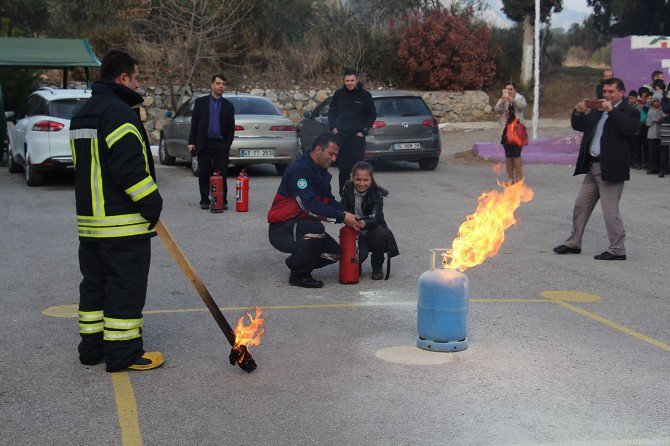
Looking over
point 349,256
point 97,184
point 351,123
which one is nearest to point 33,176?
point 351,123

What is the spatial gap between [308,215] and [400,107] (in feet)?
38.6

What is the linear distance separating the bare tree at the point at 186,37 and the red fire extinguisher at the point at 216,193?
15.6 meters

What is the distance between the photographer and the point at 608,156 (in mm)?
10078

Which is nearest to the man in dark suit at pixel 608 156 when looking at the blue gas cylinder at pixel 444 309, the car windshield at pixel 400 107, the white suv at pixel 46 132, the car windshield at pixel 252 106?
the blue gas cylinder at pixel 444 309

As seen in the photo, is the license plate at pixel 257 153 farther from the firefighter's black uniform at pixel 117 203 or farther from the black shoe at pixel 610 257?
the firefighter's black uniform at pixel 117 203

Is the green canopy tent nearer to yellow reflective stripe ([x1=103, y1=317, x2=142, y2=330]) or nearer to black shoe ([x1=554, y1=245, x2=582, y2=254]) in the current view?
black shoe ([x1=554, y1=245, x2=582, y2=254])

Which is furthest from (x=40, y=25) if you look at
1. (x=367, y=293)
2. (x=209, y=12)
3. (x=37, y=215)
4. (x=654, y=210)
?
(x=367, y=293)

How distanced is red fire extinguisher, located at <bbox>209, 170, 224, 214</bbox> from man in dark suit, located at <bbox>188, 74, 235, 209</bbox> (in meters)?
0.16

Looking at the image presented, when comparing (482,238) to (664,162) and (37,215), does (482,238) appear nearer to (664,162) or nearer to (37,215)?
(37,215)

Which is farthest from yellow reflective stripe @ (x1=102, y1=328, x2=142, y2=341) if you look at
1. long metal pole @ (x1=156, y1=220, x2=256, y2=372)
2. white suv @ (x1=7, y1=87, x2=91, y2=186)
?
white suv @ (x1=7, y1=87, x2=91, y2=186)

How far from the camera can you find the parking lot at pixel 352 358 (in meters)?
5.04

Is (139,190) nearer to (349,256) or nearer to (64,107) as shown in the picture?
(349,256)

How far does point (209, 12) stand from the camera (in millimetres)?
29625

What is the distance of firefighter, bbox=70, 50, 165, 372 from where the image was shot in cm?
580
